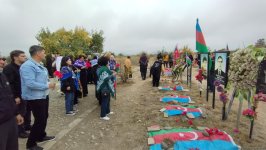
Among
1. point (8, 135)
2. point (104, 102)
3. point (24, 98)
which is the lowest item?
point (104, 102)

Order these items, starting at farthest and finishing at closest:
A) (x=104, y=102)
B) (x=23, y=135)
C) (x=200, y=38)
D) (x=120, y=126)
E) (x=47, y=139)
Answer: (x=200, y=38) < (x=104, y=102) < (x=120, y=126) < (x=23, y=135) < (x=47, y=139)

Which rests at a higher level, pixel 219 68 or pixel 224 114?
pixel 219 68

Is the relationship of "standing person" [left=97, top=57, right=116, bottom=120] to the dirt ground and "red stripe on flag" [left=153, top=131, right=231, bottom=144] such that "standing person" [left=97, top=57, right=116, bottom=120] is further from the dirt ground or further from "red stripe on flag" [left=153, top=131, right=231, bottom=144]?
"red stripe on flag" [left=153, top=131, right=231, bottom=144]

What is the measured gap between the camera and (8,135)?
2254mm

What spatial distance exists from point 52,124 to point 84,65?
342 cm

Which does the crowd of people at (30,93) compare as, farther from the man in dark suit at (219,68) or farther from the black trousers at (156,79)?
the black trousers at (156,79)

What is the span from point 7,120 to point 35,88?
1180 mm

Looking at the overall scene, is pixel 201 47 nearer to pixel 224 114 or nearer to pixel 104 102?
pixel 224 114

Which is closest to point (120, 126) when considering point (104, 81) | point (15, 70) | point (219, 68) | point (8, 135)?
point (104, 81)

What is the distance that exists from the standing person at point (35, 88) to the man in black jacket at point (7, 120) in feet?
3.44

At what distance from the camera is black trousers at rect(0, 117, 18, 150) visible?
215 cm

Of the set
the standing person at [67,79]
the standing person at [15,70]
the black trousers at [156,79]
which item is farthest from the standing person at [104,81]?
the black trousers at [156,79]

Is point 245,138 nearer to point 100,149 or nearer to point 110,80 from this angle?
point 100,149

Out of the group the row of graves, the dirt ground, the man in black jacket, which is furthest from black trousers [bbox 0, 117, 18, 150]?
the row of graves
